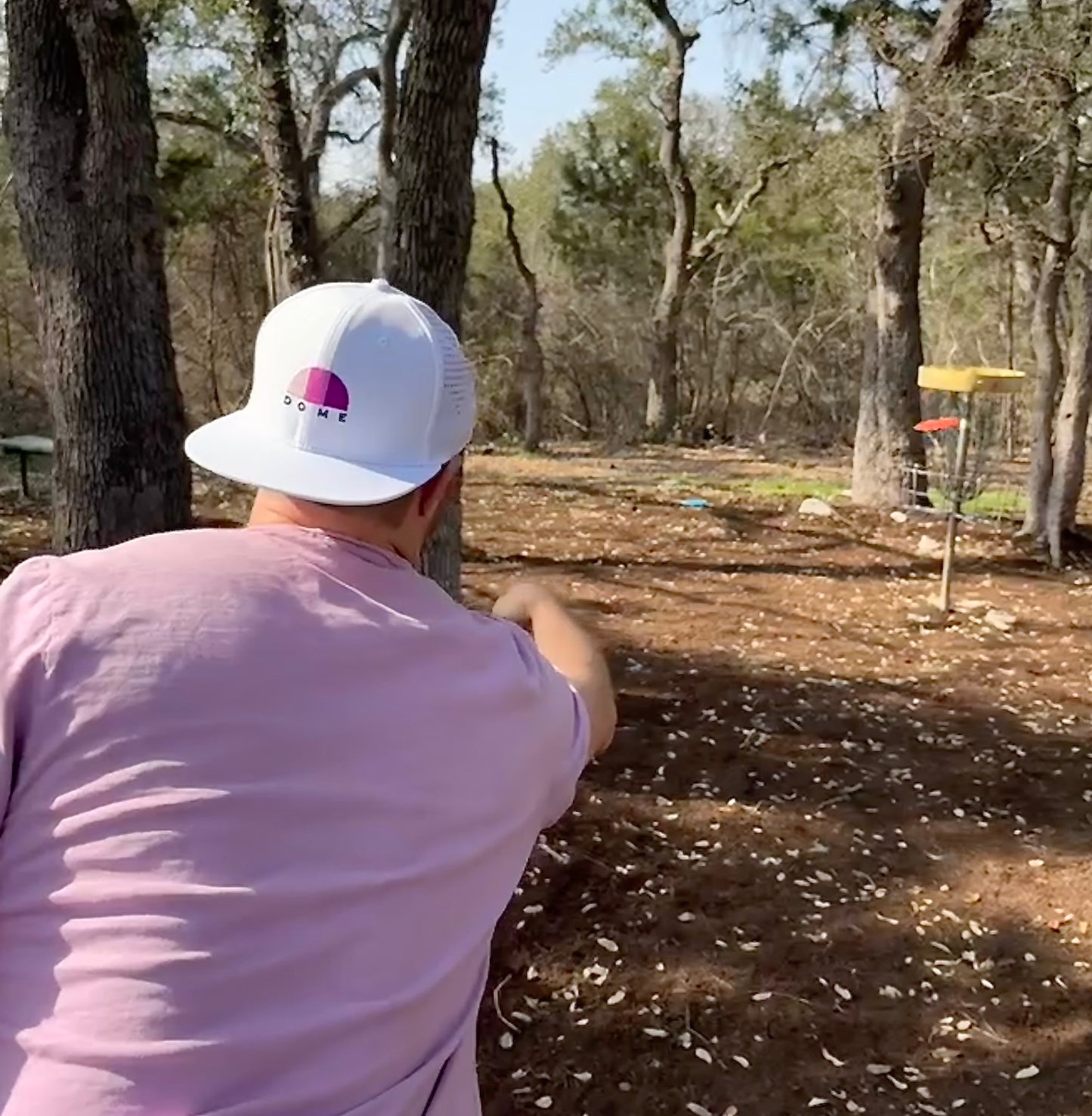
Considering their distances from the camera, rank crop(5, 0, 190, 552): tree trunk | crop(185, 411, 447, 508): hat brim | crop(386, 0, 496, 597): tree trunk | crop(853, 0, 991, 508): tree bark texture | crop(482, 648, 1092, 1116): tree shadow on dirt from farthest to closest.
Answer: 1. crop(853, 0, 991, 508): tree bark texture
2. crop(386, 0, 496, 597): tree trunk
3. crop(5, 0, 190, 552): tree trunk
4. crop(482, 648, 1092, 1116): tree shadow on dirt
5. crop(185, 411, 447, 508): hat brim

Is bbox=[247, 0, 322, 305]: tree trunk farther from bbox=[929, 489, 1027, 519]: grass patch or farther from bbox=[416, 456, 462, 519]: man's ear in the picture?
bbox=[416, 456, 462, 519]: man's ear

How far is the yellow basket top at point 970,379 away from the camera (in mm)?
6285

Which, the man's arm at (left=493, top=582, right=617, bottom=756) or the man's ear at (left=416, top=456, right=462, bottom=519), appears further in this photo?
the man's arm at (left=493, top=582, right=617, bottom=756)

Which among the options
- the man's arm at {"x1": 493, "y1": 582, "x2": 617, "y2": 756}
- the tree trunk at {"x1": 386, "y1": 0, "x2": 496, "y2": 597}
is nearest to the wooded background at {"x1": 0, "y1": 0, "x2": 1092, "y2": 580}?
the tree trunk at {"x1": 386, "y1": 0, "x2": 496, "y2": 597}

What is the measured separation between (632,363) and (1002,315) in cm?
513

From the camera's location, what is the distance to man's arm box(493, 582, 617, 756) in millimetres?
1190

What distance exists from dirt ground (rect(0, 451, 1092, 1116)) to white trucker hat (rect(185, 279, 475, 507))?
1.81 feet

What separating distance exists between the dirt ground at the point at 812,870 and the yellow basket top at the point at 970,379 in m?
1.28

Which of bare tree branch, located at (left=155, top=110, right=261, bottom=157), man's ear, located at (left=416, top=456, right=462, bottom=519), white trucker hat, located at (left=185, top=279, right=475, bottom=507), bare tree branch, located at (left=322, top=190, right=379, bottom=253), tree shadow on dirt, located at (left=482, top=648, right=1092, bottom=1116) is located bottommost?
tree shadow on dirt, located at (left=482, top=648, right=1092, bottom=1116)

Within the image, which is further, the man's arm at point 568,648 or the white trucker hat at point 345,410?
the man's arm at point 568,648

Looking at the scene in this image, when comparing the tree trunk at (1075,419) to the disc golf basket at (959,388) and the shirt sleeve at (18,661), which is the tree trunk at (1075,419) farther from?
the shirt sleeve at (18,661)

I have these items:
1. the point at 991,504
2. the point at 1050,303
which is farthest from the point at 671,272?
the point at 1050,303

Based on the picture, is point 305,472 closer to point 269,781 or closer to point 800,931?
point 269,781

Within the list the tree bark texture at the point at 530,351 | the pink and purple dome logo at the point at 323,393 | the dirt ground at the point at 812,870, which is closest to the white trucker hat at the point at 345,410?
the pink and purple dome logo at the point at 323,393
